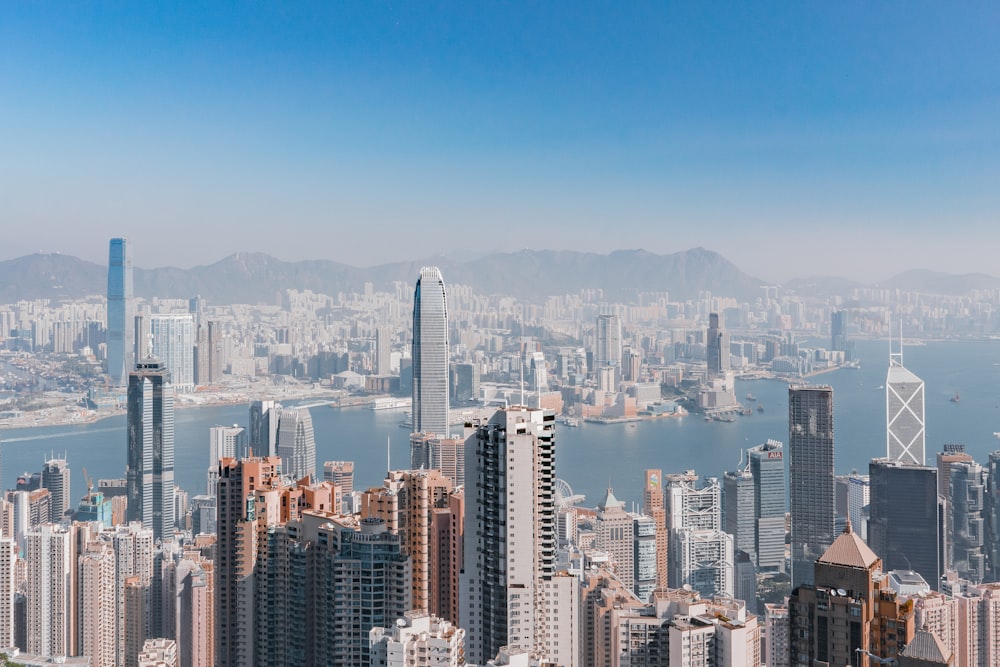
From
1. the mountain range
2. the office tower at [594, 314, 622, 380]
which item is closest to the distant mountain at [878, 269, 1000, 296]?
the mountain range

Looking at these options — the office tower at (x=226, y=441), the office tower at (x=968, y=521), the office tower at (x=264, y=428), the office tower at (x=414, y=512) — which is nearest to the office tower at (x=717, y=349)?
the office tower at (x=968, y=521)

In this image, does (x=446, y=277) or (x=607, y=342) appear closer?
(x=446, y=277)

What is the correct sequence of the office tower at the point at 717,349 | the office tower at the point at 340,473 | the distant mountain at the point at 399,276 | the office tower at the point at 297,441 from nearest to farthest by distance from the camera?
the office tower at the point at 340,473 → the office tower at the point at 297,441 → the distant mountain at the point at 399,276 → the office tower at the point at 717,349

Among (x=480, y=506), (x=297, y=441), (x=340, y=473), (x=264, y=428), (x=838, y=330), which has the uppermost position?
(x=838, y=330)

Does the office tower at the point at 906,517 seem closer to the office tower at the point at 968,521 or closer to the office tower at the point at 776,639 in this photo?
the office tower at the point at 968,521

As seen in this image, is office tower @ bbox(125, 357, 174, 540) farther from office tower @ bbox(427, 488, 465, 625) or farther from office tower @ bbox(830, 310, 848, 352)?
office tower @ bbox(830, 310, 848, 352)

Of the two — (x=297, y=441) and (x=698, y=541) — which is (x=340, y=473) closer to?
(x=297, y=441)

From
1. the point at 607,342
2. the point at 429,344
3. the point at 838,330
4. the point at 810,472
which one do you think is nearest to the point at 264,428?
the point at 429,344
